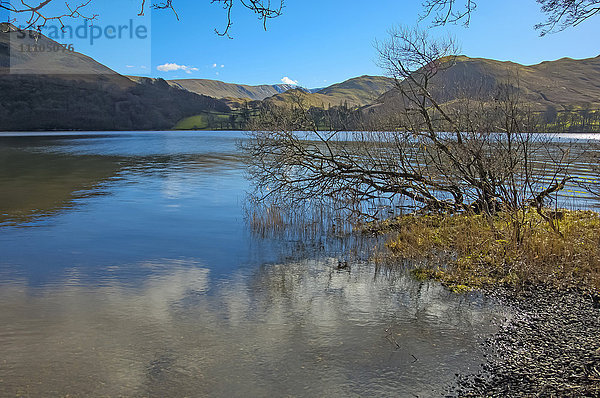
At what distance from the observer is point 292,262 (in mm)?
13398

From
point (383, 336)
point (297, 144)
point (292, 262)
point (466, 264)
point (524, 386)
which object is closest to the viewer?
point (524, 386)

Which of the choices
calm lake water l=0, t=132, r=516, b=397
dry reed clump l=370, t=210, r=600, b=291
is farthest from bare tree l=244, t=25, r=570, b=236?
calm lake water l=0, t=132, r=516, b=397

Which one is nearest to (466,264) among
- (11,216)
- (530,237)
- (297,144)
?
(530,237)

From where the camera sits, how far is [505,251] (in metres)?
11.9

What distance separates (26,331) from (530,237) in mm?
12538

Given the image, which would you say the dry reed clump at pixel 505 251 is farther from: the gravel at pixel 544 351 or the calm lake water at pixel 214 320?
the calm lake water at pixel 214 320

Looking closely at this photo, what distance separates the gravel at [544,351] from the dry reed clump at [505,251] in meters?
1.06

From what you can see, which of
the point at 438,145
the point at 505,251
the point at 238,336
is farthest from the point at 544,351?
the point at 438,145

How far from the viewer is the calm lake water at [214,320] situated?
6691 millimetres

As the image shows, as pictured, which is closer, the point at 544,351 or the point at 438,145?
the point at 544,351

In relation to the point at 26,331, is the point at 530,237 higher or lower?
higher

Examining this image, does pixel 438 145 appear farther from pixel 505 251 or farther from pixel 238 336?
pixel 238 336

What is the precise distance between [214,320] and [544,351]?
6126mm

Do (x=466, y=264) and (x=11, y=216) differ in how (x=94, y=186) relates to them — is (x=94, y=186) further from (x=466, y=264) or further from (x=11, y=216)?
(x=466, y=264)
